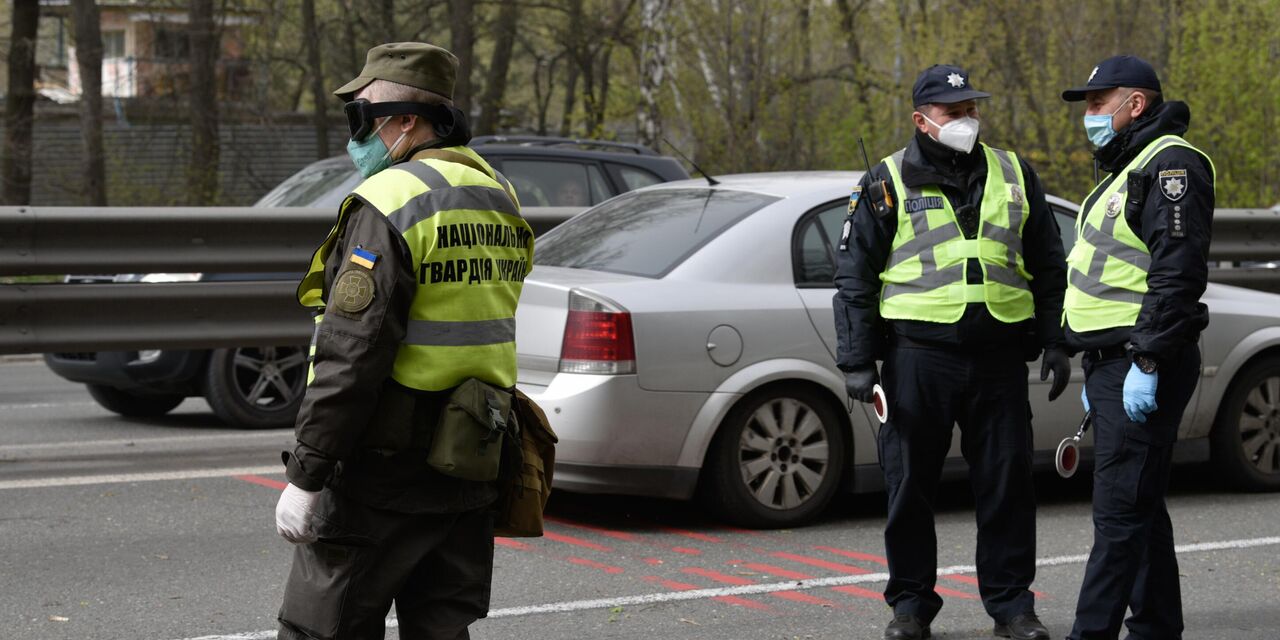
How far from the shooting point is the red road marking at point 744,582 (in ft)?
18.5

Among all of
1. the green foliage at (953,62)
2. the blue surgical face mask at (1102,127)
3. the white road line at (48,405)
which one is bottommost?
the white road line at (48,405)

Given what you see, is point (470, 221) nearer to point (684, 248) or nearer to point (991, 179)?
point (991, 179)

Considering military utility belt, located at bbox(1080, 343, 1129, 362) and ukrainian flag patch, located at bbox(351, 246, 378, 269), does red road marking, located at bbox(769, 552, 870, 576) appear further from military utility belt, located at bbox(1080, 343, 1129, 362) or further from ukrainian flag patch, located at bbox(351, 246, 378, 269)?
ukrainian flag patch, located at bbox(351, 246, 378, 269)

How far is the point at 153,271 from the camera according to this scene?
8.07 m

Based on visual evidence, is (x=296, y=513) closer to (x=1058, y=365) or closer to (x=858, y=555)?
(x=1058, y=365)

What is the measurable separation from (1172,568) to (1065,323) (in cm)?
81

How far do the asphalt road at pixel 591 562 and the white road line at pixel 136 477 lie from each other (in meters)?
0.01

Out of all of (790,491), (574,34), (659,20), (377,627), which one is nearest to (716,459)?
(790,491)

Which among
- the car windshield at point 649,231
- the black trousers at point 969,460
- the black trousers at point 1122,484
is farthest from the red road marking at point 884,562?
the car windshield at point 649,231

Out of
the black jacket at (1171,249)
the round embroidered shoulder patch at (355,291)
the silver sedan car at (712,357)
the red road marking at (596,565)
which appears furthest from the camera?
the silver sedan car at (712,357)

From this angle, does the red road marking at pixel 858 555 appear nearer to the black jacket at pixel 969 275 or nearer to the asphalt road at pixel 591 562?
the asphalt road at pixel 591 562

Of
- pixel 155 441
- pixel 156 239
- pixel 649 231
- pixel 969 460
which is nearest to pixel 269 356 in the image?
pixel 155 441

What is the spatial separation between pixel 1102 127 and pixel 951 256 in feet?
1.97

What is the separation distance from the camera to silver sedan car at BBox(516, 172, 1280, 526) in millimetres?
6418
